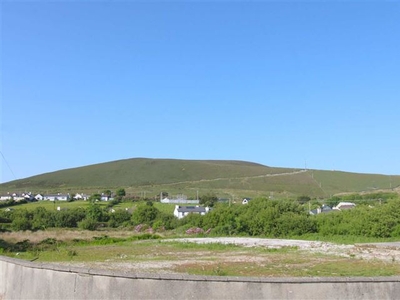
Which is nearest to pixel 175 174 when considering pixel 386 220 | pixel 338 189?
pixel 338 189

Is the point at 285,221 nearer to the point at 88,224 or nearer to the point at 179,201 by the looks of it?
the point at 88,224

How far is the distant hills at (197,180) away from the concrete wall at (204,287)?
79.8m

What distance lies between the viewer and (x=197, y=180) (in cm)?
11206

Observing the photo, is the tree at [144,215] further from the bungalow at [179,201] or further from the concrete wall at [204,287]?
the concrete wall at [204,287]

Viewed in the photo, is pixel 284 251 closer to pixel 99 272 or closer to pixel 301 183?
pixel 99 272

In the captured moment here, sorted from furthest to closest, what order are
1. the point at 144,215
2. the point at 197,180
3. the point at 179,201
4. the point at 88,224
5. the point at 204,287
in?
the point at 197,180 < the point at 179,201 < the point at 144,215 < the point at 88,224 < the point at 204,287

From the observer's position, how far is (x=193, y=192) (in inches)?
3824

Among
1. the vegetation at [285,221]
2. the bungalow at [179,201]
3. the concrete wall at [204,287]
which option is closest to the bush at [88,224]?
the vegetation at [285,221]

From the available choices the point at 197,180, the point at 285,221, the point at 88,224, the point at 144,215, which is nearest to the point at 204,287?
the point at 285,221

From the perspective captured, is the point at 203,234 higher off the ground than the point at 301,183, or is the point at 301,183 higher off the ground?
the point at 301,183

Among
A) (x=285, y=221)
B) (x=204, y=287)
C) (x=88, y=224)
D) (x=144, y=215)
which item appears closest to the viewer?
(x=204, y=287)

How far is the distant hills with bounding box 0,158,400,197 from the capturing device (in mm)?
96000

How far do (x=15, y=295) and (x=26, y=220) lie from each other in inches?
1915

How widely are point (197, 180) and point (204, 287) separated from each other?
10487 cm
